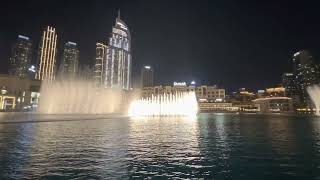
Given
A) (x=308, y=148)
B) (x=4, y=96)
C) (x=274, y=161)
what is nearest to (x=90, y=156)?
(x=274, y=161)

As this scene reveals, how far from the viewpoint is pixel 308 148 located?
23.1 metres

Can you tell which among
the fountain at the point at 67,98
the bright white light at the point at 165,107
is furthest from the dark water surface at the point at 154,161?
the bright white light at the point at 165,107

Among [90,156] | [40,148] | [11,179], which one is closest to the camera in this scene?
[11,179]

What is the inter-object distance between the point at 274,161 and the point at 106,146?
1300 centimetres

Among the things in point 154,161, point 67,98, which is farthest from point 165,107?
point 154,161

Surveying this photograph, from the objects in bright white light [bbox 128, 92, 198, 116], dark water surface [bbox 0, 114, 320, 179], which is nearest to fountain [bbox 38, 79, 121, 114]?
bright white light [bbox 128, 92, 198, 116]

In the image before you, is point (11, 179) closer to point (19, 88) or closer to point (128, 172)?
point (128, 172)

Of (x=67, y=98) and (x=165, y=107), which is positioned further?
(x=165, y=107)

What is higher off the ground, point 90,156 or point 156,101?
point 156,101

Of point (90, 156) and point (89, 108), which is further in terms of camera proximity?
point (89, 108)

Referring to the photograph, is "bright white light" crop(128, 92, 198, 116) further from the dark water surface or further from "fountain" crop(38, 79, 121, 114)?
the dark water surface

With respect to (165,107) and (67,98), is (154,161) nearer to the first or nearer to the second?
(67,98)

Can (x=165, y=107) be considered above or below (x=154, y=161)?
above

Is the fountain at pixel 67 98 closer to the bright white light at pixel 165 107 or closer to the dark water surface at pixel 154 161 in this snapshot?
the bright white light at pixel 165 107
